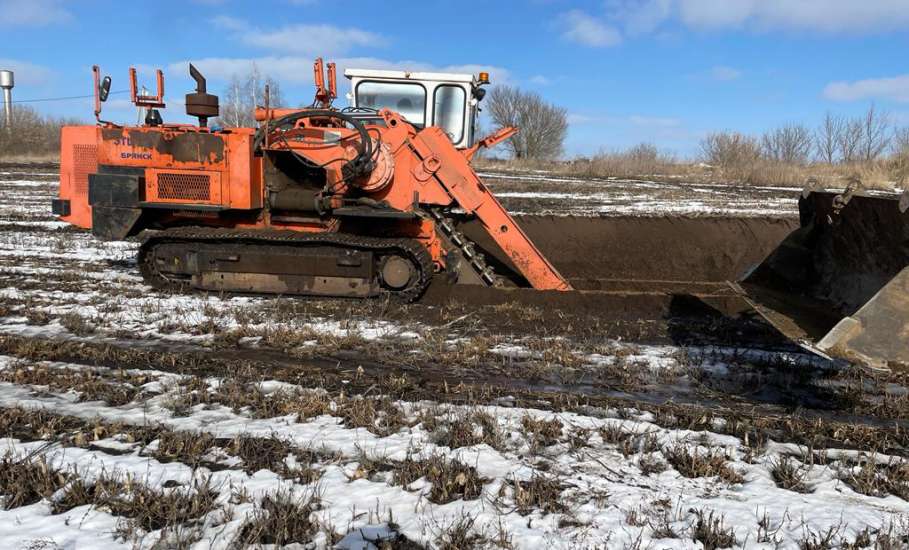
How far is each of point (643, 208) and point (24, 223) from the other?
13.6m

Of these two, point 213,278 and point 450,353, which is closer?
point 450,353

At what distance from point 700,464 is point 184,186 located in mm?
Answer: 6123

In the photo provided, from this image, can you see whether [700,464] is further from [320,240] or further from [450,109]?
[450,109]

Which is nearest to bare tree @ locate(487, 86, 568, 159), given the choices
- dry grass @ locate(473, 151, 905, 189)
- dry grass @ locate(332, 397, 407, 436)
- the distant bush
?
dry grass @ locate(473, 151, 905, 189)

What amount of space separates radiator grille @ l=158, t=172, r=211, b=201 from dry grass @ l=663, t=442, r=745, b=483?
5724 mm

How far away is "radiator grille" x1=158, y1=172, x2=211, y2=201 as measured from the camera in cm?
720

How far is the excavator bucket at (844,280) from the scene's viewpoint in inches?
142

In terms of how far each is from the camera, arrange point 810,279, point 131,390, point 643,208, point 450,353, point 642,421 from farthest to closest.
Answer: point 643,208 < point 810,279 < point 450,353 < point 131,390 < point 642,421

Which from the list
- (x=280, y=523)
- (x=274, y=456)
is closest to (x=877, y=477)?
(x=280, y=523)

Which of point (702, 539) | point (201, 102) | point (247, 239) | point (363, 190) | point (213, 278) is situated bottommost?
Result: point (702, 539)

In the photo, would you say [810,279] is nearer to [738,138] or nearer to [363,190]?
[363,190]

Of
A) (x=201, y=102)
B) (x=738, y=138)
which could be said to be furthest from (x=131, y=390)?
(x=738, y=138)

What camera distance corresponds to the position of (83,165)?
24.4ft

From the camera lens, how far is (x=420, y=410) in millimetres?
4066
